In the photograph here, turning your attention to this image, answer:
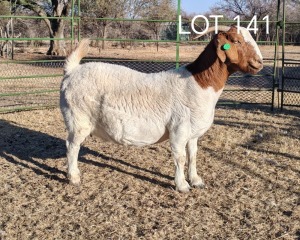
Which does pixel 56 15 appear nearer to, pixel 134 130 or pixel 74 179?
pixel 74 179

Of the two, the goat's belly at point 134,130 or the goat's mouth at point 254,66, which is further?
the goat's belly at point 134,130

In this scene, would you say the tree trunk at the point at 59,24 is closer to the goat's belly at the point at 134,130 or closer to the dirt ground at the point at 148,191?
the dirt ground at the point at 148,191

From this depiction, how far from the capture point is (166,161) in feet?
19.4

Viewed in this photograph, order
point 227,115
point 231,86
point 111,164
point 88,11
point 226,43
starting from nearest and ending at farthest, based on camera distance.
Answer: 1. point 226,43
2. point 111,164
3. point 227,115
4. point 231,86
5. point 88,11

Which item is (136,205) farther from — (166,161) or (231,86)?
(231,86)

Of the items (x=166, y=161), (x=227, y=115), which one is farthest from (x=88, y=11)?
(x=166, y=161)

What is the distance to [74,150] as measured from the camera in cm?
500

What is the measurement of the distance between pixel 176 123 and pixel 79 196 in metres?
1.31

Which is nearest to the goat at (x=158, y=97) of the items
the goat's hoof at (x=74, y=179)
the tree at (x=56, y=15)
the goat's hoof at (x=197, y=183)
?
the goat's hoof at (x=197, y=183)

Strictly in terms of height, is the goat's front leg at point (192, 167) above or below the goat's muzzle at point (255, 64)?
below

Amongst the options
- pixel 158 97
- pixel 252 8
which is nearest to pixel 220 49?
pixel 158 97

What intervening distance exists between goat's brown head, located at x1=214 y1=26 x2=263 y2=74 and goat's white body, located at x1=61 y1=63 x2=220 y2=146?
1.38 ft

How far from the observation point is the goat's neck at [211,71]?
178 inches

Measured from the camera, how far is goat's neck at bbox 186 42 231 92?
4527 millimetres
